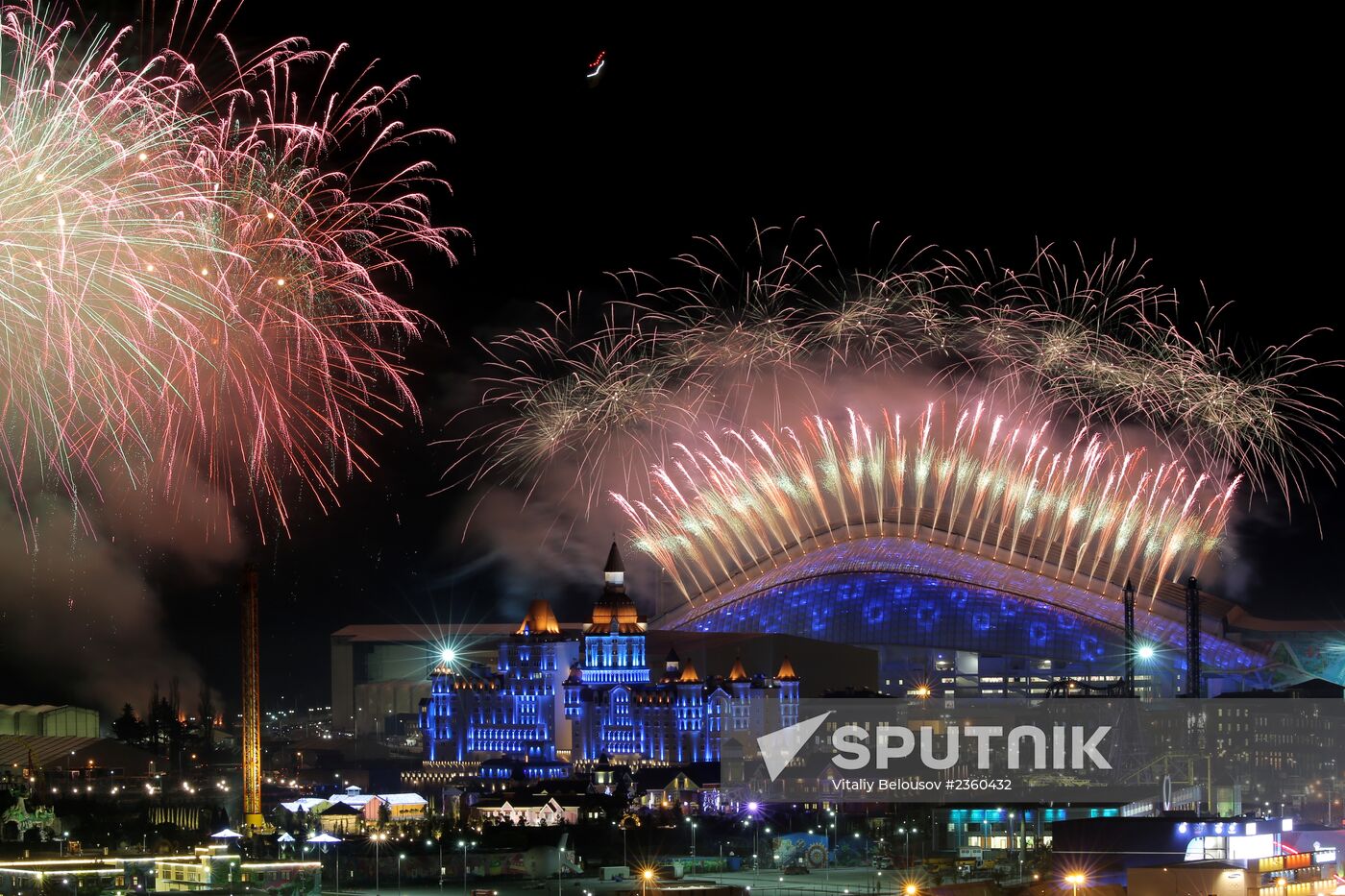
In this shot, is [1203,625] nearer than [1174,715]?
No

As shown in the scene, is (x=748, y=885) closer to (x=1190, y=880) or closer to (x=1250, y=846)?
(x=1190, y=880)

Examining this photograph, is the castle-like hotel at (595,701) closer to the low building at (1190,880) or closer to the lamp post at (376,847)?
the lamp post at (376,847)

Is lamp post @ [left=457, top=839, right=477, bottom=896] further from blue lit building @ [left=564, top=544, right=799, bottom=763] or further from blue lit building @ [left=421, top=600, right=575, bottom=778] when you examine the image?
blue lit building @ [left=421, top=600, right=575, bottom=778]

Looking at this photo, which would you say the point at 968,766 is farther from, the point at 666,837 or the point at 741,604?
the point at 741,604

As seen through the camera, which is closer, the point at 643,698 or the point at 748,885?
the point at 748,885

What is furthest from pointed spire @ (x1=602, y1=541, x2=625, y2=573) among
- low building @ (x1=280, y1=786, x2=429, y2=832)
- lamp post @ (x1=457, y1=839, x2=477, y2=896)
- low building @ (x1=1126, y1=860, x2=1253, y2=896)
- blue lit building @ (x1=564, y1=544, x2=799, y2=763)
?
low building @ (x1=1126, y1=860, x2=1253, y2=896)

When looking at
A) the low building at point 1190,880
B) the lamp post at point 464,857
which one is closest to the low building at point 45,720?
the lamp post at point 464,857

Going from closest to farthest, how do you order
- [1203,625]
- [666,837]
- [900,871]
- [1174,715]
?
[900,871], [666,837], [1174,715], [1203,625]

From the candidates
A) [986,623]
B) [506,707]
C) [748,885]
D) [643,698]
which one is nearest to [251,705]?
[748,885]

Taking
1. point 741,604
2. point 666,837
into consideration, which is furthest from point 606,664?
point 666,837
